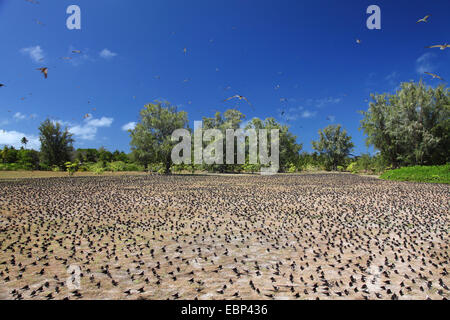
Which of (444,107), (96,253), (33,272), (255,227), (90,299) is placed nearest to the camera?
(90,299)

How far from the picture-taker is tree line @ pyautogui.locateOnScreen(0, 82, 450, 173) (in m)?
34.5

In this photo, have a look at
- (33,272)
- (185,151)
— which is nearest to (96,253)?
(33,272)

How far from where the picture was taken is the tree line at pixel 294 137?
34.5m

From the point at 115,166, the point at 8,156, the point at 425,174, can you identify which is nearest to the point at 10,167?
the point at 8,156

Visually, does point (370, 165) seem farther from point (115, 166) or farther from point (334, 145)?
point (115, 166)

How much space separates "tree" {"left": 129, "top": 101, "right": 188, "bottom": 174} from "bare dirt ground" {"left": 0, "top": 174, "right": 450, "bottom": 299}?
2994 centimetres

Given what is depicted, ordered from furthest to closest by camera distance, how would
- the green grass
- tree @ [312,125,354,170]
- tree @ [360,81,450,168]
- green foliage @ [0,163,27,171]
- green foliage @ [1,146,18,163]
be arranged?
1. tree @ [312,125,354,170]
2. green foliage @ [1,146,18,163]
3. green foliage @ [0,163,27,171]
4. tree @ [360,81,450,168]
5. the green grass

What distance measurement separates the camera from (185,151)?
42250 millimetres

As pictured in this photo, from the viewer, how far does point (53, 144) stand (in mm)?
46281

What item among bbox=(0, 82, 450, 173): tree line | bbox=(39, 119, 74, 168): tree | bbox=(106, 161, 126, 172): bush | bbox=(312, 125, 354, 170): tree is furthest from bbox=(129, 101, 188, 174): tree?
bbox=(312, 125, 354, 170): tree

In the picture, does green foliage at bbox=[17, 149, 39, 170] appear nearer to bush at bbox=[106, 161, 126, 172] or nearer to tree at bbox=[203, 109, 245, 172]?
bush at bbox=[106, 161, 126, 172]

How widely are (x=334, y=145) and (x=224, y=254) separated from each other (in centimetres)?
6991
